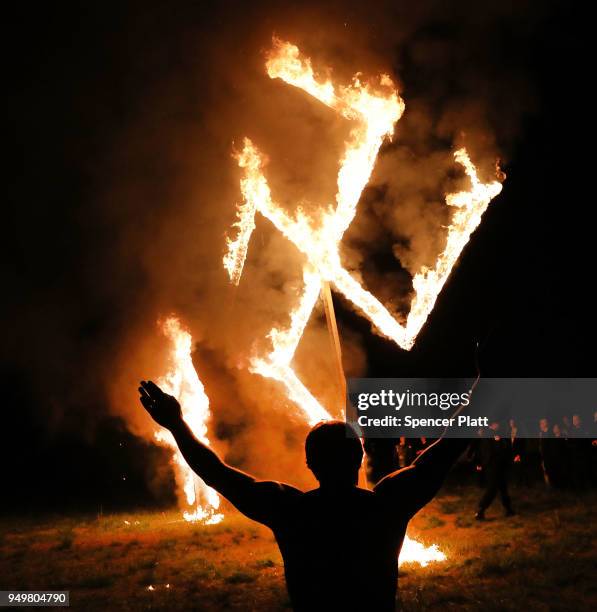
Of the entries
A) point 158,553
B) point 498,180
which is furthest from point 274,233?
point 158,553

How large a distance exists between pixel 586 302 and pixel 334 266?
14.4m

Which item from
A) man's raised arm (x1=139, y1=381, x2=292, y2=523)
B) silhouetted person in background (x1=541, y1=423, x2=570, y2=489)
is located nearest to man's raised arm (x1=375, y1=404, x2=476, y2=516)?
man's raised arm (x1=139, y1=381, x2=292, y2=523)

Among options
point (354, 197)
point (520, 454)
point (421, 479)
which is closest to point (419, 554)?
point (354, 197)

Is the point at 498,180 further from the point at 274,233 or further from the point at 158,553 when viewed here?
the point at 158,553

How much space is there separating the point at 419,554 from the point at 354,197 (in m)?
5.08

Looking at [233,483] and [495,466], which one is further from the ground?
[495,466]

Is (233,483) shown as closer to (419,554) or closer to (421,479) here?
(421,479)

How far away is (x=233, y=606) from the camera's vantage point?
602 cm

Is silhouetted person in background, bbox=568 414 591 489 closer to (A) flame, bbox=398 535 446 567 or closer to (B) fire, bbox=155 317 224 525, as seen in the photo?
(A) flame, bbox=398 535 446 567

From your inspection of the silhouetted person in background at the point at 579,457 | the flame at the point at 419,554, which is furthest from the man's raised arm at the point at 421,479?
the silhouetted person in background at the point at 579,457

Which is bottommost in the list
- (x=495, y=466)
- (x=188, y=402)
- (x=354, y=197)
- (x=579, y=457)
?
(x=495, y=466)

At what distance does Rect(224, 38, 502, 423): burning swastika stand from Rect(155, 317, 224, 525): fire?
396 cm

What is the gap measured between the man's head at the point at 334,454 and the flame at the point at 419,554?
19.3 feet

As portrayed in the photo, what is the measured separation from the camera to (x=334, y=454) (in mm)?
1785
